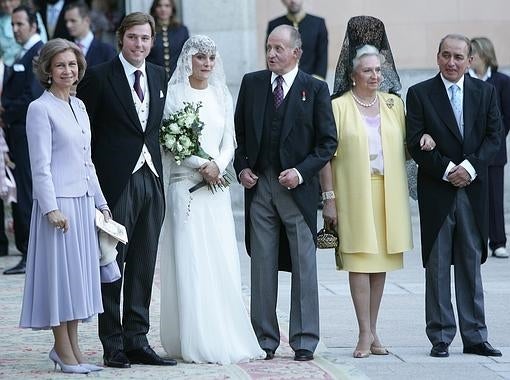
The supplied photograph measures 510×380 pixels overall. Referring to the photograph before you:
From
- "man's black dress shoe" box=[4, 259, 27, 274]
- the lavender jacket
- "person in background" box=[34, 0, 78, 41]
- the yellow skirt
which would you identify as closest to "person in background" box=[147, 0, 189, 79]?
"person in background" box=[34, 0, 78, 41]

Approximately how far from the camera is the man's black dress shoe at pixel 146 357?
8461mm

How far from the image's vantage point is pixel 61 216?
802 centimetres

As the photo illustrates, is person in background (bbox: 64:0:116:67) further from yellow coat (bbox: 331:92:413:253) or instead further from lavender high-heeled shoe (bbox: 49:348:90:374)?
lavender high-heeled shoe (bbox: 49:348:90:374)

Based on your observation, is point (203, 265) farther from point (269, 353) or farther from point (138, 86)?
point (138, 86)

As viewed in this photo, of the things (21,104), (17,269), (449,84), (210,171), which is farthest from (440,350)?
(21,104)

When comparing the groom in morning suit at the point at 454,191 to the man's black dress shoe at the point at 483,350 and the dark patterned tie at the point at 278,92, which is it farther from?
the dark patterned tie at the point at 278,92

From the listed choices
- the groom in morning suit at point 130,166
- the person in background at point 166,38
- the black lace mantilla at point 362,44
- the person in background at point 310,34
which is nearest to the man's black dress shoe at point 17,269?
the person in background at point 166,38

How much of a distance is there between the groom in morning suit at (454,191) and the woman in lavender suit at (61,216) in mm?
2059

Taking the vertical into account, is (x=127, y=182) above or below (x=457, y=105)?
below

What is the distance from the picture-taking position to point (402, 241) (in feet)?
29.3

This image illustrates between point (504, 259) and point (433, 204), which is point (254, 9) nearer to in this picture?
point (504, 259)

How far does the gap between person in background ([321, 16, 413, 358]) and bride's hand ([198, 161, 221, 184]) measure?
70cm

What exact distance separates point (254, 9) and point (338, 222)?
6695 millimetres

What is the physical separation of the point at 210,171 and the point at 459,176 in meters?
1.49
